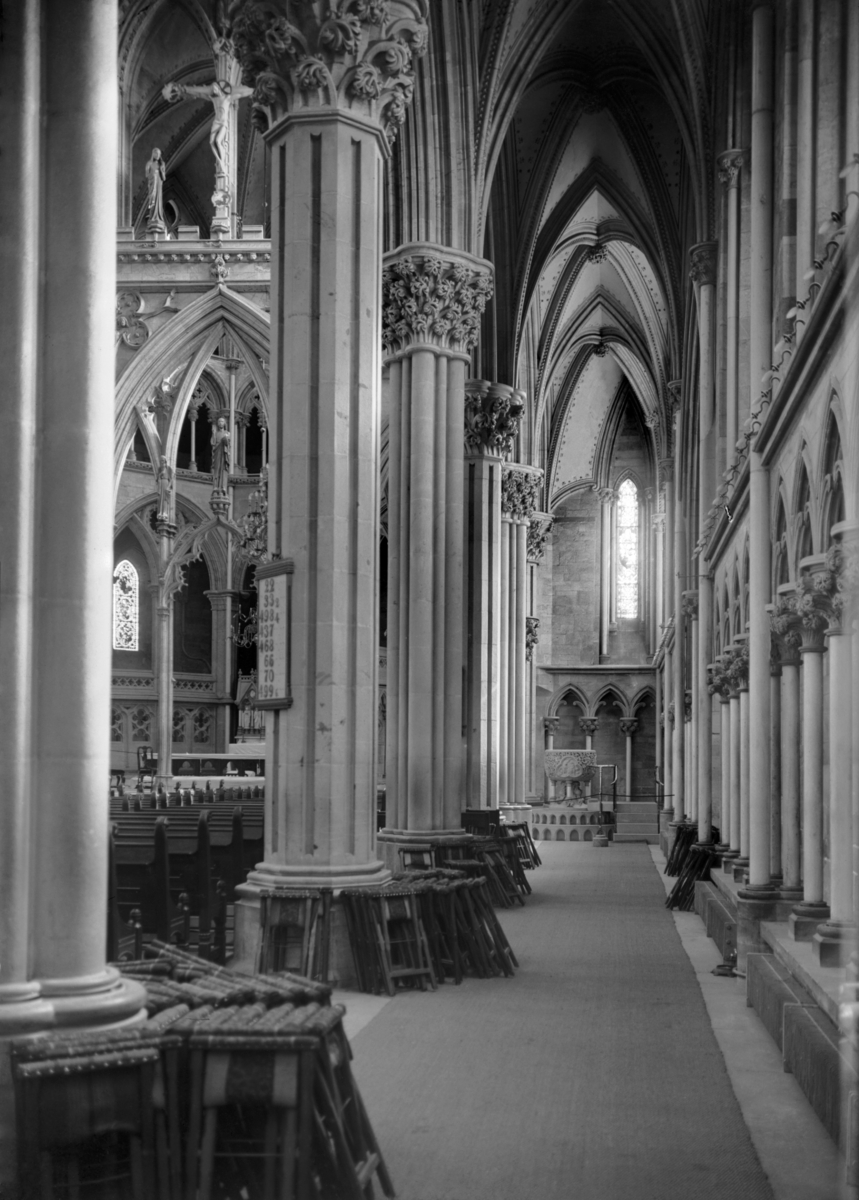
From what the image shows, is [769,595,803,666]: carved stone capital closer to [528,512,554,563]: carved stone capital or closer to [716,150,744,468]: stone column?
[716,150,744,468]: stone column

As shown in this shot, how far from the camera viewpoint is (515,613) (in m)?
28.7

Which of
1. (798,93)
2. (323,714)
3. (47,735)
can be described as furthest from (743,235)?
(47,735)

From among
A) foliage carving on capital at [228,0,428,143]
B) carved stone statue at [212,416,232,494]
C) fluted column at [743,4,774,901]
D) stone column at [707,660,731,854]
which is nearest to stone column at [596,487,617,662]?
carved stone statue at [212,416,232,494]

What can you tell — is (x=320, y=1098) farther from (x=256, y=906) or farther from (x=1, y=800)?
(x=256, y=906)

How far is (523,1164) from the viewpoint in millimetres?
6191

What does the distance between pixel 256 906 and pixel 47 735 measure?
577cm

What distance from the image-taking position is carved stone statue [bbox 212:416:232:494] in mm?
34406

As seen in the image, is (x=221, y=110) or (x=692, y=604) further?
(x=221, y=110)

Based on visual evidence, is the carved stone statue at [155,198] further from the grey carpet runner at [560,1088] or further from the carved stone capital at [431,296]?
the grey carpet runner at [560,1088]

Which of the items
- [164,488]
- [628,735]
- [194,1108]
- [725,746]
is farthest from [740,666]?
[628,735]

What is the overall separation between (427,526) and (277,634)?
6416 mm

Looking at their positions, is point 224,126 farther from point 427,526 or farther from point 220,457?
point 427,526

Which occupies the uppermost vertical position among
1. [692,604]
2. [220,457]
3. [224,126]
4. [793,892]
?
[224,126]

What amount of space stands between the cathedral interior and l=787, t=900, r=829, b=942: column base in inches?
0.7
